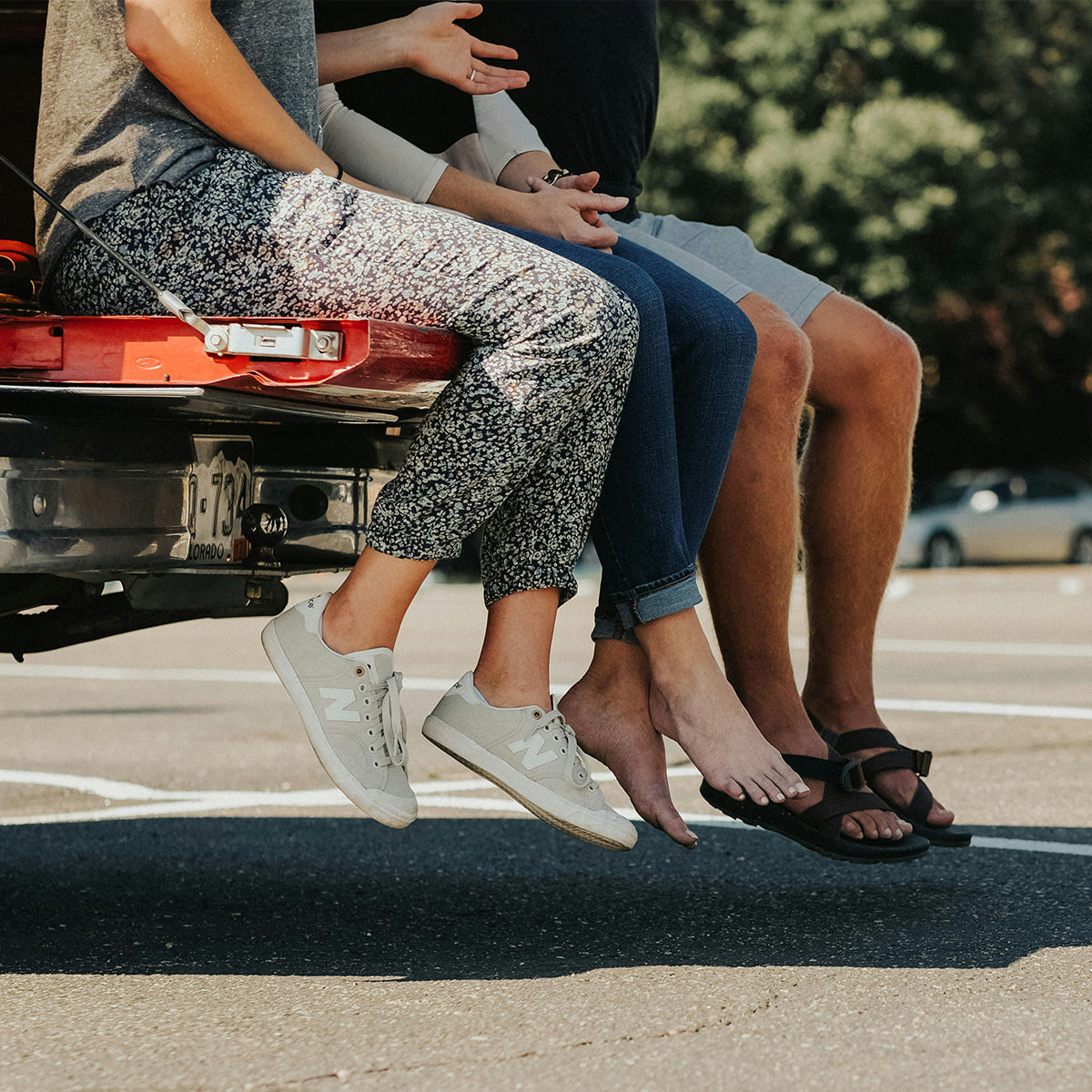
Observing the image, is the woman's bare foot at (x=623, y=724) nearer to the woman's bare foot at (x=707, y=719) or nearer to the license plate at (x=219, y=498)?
the woman's bare foot at (x=707, y=719)

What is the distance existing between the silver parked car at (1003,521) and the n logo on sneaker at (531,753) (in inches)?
872

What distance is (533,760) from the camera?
9.24 feet

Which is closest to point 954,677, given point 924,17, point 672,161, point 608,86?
point 608,86

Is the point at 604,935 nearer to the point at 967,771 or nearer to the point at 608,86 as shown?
the point at 608,86

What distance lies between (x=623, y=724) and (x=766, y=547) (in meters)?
0.48

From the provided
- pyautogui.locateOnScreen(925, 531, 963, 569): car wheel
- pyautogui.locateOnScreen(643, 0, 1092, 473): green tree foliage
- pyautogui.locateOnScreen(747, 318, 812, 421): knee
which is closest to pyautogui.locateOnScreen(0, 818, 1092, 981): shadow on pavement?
pyautogui.locateOnScreen(747, 318, 812, 421): knee

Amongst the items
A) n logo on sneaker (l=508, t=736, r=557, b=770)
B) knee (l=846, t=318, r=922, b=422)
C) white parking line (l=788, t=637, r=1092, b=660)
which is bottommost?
white parking line (l=788, t=637, r=1092, b=660)

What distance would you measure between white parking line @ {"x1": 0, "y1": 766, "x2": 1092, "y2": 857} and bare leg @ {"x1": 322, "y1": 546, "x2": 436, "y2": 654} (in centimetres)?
193

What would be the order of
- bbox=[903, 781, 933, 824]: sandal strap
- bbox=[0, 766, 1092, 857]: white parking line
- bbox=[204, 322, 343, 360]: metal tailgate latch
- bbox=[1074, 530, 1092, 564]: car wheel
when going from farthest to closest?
bbox=[1074, 530, 1092, 564]: car wheel
bbox=[0, 766, 1092, 857]: white parking line
bbox=[903, 781, 933, 824]: sandal strap
bbox=[204, 322, 343, 360]: metal tailgate latch

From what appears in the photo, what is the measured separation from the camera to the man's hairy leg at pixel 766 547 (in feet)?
10.6

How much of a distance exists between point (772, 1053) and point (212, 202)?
1.58m

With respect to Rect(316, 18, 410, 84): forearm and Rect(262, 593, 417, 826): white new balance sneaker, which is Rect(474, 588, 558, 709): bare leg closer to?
Rect(262, 593, 417, 826): white new balance sneaker

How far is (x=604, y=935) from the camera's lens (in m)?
3.15

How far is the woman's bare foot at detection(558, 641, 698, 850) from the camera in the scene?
3.02m
